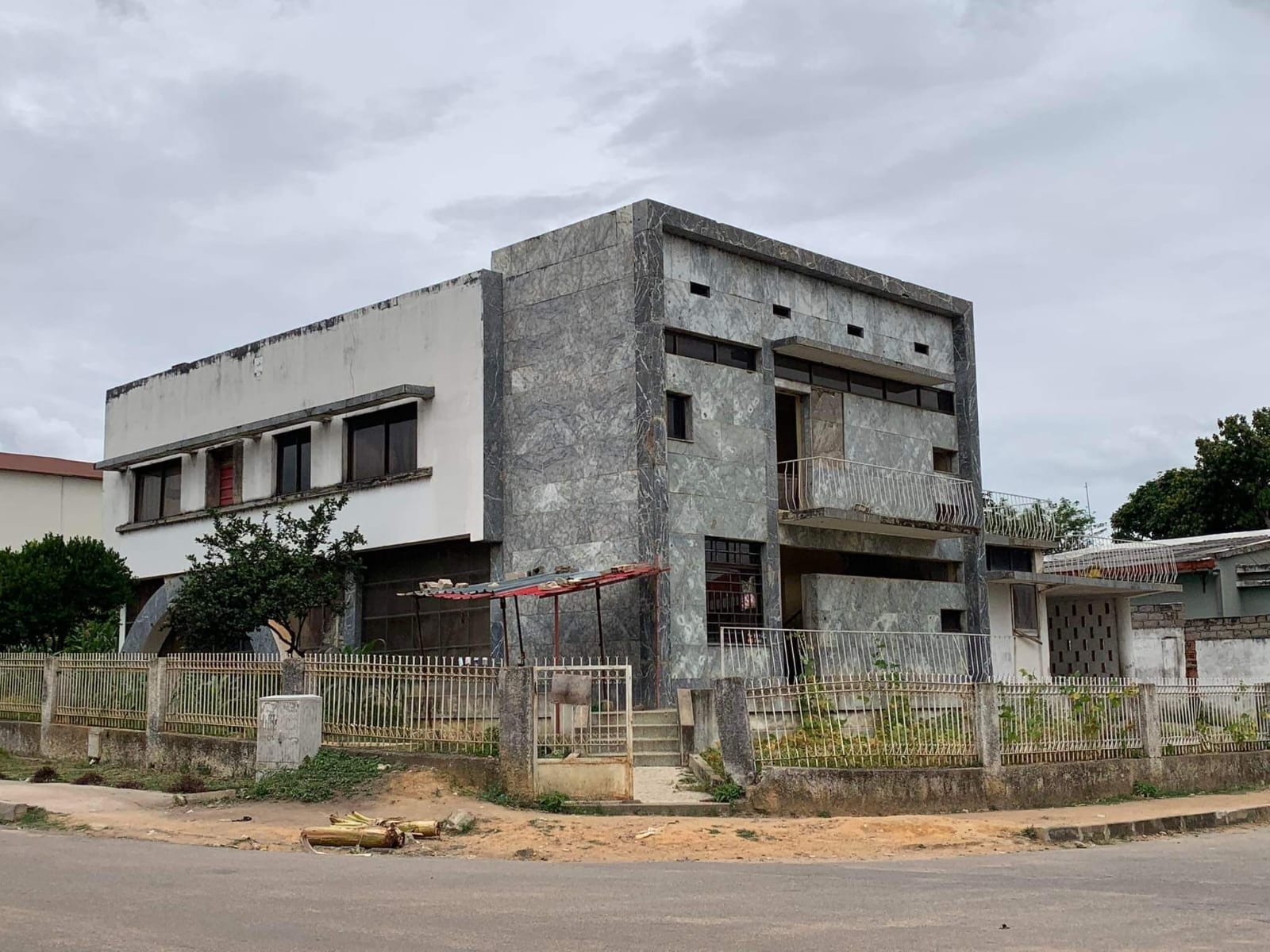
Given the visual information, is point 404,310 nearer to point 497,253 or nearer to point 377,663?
point 497,253

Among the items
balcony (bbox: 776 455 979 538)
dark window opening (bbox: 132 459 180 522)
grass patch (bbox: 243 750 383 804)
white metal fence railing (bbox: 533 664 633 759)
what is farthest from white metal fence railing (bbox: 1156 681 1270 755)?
dark window opening (bbox: 132 459 180 522)

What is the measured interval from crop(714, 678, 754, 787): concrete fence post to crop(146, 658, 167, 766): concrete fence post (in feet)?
27.2

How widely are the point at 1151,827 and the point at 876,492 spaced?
10668mm

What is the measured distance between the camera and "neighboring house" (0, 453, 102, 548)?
41375 millimetres

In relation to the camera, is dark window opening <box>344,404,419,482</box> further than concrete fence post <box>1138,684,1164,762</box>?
Yes

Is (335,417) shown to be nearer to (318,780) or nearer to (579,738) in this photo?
(318,780)

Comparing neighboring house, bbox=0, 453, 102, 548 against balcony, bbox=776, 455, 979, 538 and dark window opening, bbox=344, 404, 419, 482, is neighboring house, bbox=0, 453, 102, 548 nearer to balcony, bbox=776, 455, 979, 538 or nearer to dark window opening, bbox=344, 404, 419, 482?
dark window opening, bbox=344, 404, 419, 482

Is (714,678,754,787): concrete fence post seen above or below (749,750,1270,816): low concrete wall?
above

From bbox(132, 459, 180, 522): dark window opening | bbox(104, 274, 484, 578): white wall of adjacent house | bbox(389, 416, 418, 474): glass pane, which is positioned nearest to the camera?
bbox(104, 274, 484, 578): white wall of adjacent house

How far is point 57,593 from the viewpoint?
25.5 m

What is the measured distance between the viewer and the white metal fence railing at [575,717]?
15.5m

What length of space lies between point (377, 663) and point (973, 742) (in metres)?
7.28

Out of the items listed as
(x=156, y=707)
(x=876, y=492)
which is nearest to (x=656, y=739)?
(x=156, y=707)

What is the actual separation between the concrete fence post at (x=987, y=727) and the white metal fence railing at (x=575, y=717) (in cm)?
415
